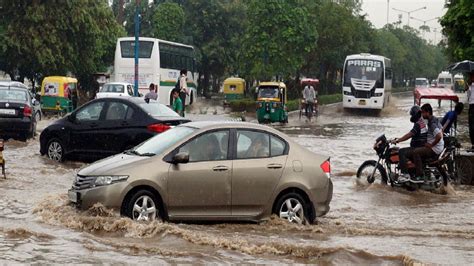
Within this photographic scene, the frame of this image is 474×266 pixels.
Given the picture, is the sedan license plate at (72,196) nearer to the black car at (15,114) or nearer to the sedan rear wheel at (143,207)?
the sedan rear wheel at (143,207)

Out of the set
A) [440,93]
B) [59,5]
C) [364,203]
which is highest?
[59,5]

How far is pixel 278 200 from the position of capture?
11.7 m

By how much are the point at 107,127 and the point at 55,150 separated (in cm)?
161

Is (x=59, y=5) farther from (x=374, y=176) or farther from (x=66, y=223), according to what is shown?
(x=66, y=223)

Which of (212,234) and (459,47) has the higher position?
(459,47)

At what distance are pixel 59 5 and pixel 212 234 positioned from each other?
1642 inches

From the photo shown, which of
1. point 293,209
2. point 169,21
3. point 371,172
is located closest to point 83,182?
point 293,209

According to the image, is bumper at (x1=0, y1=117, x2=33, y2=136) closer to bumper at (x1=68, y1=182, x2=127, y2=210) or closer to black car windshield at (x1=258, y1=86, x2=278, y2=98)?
bumper at (x1=68, y1=182, x2=127, y2=210)

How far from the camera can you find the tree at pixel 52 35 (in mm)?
48562

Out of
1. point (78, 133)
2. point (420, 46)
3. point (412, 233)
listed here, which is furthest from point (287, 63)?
point (420, 46)

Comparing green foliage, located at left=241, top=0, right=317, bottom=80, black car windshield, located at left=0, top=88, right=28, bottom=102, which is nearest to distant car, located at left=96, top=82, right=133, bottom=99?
black car windshield, located at left=0, top=88, right=28, bottom=102

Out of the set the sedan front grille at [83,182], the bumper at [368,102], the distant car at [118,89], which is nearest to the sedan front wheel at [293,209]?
the sedan front grille at [83,182]

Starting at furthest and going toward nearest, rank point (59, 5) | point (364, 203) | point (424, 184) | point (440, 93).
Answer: point (59, 5) < point (440, 93) < point (424, 184) < point (364, 203)

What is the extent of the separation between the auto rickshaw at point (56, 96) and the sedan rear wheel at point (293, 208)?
31.2m
